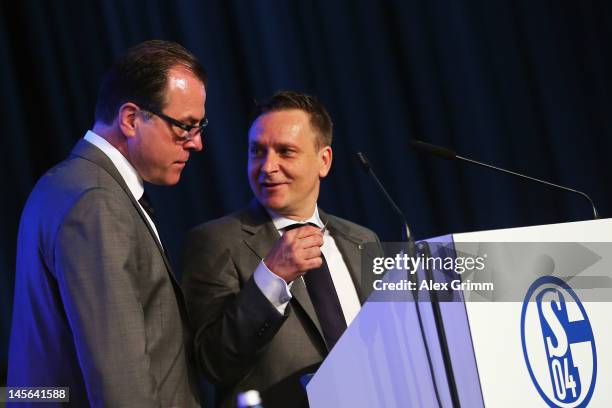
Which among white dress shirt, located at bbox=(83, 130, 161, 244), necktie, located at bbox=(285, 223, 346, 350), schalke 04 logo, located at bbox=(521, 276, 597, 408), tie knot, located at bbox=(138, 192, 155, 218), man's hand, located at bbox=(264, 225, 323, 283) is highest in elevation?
white dress shirt, located at bbox=(83, 130, 161, 244)

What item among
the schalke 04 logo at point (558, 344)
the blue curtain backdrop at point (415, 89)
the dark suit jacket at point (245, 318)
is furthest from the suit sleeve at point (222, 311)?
the blue curtain backdrop at point (415, 89)

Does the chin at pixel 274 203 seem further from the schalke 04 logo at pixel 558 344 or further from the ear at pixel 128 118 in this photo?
the schalke 04 logo at pixel 558 344

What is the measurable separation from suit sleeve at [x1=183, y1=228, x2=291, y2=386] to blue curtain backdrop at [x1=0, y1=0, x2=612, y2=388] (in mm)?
1140

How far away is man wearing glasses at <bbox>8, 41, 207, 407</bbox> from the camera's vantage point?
1.45 m

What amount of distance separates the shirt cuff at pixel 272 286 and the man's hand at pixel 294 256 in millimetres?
11

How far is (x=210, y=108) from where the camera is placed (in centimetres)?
320

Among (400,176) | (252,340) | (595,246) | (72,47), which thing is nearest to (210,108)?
(72,47)

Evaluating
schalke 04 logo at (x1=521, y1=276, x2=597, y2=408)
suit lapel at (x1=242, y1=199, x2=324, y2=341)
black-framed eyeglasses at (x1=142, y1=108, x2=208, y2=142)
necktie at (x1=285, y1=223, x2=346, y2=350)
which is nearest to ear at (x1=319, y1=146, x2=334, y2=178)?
suit lapel at (x1=242, y1=199, x2=324, y2=341)

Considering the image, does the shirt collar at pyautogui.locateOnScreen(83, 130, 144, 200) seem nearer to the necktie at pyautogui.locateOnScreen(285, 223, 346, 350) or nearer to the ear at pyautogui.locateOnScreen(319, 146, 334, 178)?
the necktie at pyautogui.locateOnScreen(285, 223, 346, 350)

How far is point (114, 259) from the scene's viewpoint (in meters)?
1.48

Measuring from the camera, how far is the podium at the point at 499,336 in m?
1.30

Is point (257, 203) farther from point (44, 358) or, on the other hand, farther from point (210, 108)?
point (210, 108)

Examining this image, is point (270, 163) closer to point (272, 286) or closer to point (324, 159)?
point (324, 159)

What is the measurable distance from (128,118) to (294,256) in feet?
1.58
